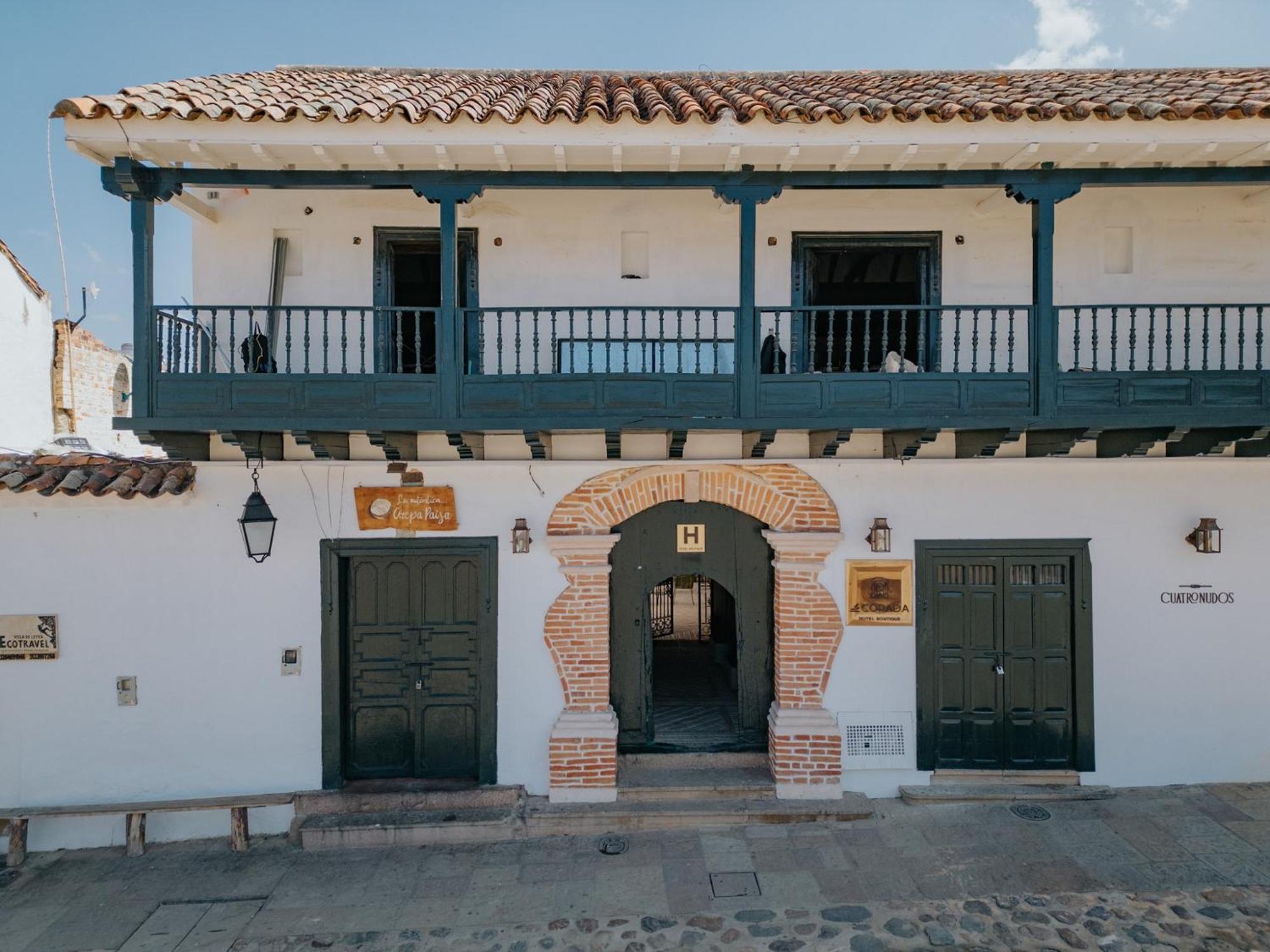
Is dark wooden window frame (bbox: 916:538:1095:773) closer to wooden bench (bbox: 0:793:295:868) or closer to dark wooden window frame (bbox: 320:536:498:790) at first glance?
dark wooden window frame (bbox: 320:536:498:790)

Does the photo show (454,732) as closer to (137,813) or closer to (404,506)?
(404,506)

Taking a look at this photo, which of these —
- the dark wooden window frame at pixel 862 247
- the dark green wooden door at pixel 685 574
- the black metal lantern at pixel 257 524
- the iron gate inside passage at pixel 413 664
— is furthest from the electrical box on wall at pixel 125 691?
the dark wooden window frame at pixel 862 247

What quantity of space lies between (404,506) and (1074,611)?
251 inches

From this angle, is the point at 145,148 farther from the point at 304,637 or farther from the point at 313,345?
the point at 304,637

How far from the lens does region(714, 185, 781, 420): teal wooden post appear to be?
18.2 ft

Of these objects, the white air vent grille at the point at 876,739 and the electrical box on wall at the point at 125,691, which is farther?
the white air vent grille at the point at 876,739

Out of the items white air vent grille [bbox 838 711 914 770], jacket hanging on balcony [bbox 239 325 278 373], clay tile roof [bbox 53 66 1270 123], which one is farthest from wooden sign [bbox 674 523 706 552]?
jacket hanging on balcony [bbox 239 325 278 373]

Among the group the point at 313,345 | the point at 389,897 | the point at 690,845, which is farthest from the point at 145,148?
the point at 690,845

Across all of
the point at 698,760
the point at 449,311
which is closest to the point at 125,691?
the point at 449,311

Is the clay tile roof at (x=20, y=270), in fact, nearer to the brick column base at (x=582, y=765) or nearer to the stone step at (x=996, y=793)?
the brick column base at (x=582, y=765)

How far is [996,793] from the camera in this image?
20.1ft

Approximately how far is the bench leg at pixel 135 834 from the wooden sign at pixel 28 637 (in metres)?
1.59

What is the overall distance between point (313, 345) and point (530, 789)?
15.4 feet

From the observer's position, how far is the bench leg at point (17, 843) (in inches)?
221
